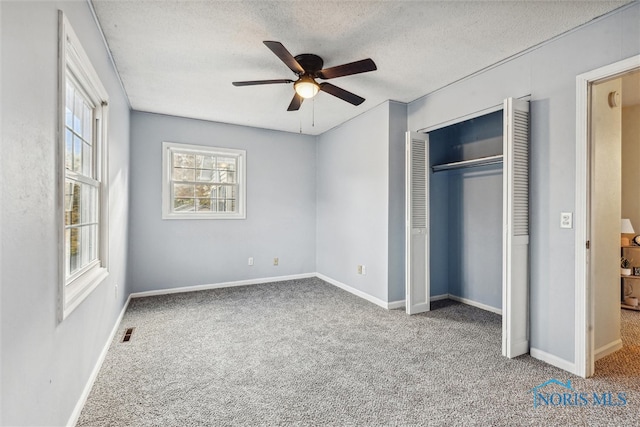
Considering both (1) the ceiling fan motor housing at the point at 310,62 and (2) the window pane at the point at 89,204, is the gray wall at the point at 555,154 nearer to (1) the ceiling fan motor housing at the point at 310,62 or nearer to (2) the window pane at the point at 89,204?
(1) the ceiling fan motor housing at the point at 310,62

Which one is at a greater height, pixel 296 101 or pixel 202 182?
pixel 296 101

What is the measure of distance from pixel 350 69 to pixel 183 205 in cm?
338

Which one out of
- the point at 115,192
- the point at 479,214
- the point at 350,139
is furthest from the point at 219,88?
the point at 479,214

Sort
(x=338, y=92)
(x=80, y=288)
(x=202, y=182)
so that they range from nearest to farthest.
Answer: (x=80, y=288)
(x=338, y=92)
(x=202, y=182)

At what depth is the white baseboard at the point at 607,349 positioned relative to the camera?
8.44ft

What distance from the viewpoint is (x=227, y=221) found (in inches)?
195

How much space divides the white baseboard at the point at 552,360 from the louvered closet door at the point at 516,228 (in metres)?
0.08

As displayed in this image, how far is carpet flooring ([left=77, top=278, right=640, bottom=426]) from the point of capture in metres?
1.87

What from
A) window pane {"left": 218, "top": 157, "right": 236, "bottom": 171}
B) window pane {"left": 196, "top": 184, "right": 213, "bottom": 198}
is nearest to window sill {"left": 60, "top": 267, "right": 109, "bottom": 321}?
window pane {"left": 196, "top": 184, "right": 213, "bottom": 198}

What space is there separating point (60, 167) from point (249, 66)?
190 cm

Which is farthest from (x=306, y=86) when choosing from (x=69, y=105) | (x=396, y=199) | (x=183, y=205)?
(x=183, y=205)

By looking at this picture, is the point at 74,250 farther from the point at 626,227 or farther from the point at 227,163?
the point at 626,227

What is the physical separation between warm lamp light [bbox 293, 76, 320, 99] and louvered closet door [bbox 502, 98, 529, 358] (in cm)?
160

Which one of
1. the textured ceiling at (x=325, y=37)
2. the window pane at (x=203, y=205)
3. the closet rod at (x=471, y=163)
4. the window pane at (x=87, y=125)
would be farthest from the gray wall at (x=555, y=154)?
the window pane at (x=203, y=205)
